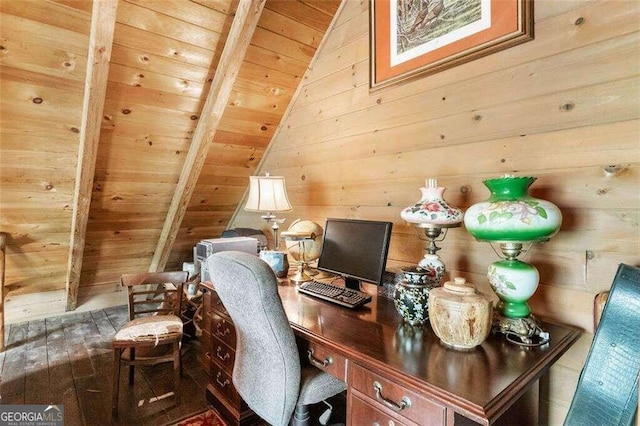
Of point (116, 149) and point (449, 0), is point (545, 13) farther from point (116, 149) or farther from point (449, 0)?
point (116, 149)

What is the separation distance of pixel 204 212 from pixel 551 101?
2966 millimetres

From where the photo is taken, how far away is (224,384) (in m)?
1.76

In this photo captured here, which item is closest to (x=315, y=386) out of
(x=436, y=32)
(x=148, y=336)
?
(x=148, y=336)

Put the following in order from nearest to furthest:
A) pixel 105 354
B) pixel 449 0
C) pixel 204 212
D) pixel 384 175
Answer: pixel 449 0, pixel 384 175, pixel 105 354, pixel 204 212

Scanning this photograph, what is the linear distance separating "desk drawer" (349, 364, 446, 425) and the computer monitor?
48 cm

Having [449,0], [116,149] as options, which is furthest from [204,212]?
[449,0]

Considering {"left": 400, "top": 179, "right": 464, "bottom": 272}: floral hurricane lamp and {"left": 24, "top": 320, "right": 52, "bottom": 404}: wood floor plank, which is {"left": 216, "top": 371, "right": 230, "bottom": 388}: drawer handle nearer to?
→ {"left": 24, "top": 320, "right": 52, "bottom": 404}: wood floor plank

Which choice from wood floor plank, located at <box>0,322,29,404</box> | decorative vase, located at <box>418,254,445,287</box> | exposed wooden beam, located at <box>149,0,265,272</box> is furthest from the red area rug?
exposed wooden beam, located at <box>149,0,265,272</box>

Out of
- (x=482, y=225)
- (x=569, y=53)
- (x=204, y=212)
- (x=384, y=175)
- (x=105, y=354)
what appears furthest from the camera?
(x=204, y=212)

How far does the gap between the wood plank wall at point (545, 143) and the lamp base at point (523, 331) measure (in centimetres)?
25

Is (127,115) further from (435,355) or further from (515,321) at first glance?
(515,321)

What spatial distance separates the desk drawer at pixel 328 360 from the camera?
43.5 inches

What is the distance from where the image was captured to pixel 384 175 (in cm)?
190

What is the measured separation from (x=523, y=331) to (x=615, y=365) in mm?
232
